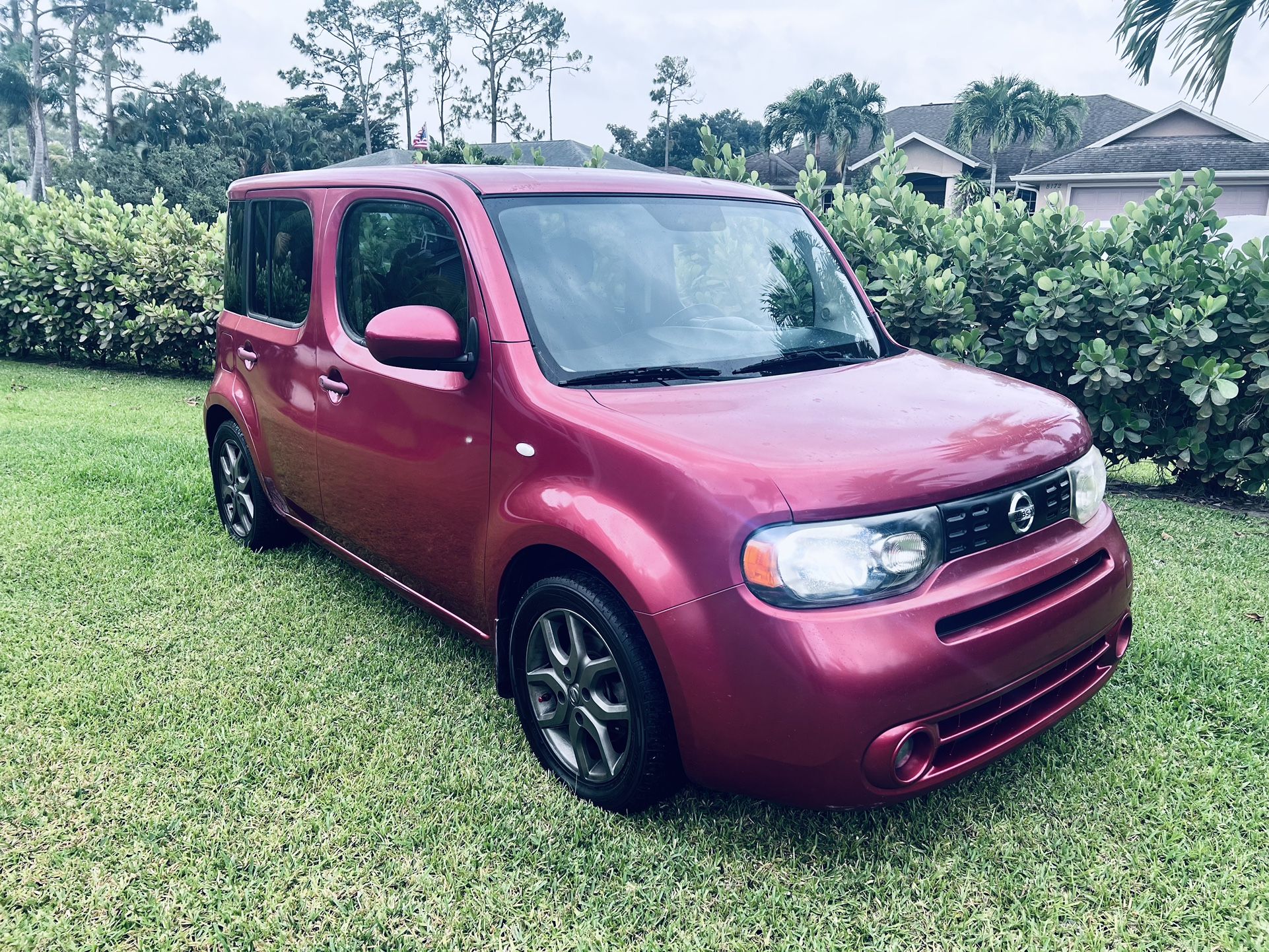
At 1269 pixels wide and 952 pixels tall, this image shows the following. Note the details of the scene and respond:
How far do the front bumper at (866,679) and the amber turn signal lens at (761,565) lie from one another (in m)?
0.04

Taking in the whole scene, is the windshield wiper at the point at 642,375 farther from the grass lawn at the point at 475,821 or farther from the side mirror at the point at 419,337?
the grass lawn at the point at 475,821

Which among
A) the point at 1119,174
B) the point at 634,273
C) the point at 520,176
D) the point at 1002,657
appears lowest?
the point at 1002,657

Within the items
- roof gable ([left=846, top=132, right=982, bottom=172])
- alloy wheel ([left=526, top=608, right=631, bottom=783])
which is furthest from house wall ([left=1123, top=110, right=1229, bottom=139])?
alloy wheel ([left=526, top=608, right=631, bottom=783])

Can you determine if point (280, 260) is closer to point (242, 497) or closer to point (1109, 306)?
point (242, 497)

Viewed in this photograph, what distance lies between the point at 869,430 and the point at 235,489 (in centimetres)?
360

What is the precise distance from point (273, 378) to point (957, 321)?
423 centimetres

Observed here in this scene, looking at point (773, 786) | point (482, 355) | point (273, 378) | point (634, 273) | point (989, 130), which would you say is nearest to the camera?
point (773, 786)

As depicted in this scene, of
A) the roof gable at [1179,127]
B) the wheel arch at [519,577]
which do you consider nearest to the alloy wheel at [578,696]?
the wheel arch at [519,577]

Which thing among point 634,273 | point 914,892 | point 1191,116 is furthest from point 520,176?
point 1191,116

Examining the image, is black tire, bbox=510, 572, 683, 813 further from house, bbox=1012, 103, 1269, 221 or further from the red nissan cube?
house, bbox=1012, 103, 1269, 221

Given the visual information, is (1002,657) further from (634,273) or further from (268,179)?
(268,179)

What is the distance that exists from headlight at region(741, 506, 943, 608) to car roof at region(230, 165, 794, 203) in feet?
5.17

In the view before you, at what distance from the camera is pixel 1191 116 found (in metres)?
29.3

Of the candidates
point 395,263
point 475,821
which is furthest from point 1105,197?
point 475,821
